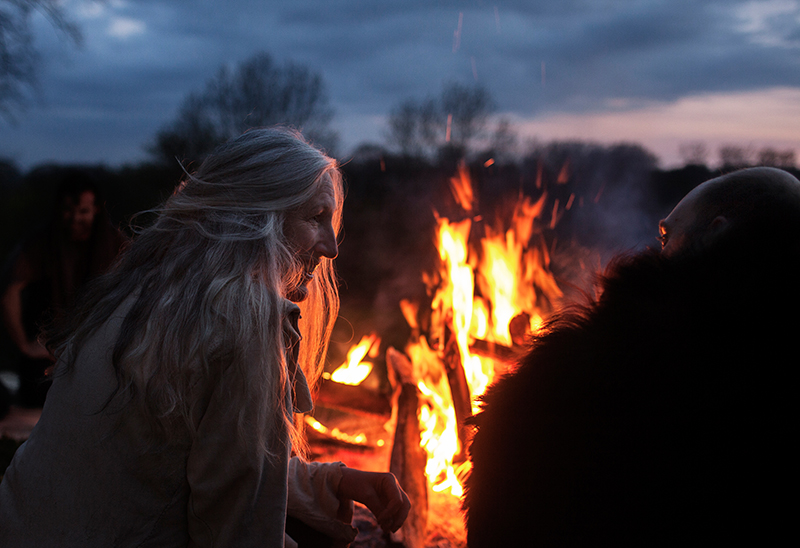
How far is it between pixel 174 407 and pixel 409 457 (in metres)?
2.51

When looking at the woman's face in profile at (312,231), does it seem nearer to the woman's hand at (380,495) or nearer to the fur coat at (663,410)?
the woman's hand at (380,495)

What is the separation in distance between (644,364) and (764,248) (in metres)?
0.39

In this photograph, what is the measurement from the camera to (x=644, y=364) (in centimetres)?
122

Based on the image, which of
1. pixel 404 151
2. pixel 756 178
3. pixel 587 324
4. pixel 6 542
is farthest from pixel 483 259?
pixel 404 151

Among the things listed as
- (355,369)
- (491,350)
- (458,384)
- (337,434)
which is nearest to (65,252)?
(355,369)

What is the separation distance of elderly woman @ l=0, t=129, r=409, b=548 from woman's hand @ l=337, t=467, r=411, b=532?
1.67ft

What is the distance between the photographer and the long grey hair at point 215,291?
1337 mm

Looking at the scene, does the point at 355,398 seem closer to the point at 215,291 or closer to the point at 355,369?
the point at 355,369

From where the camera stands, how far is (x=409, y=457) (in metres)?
3.57

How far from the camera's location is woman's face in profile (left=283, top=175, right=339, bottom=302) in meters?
1.73

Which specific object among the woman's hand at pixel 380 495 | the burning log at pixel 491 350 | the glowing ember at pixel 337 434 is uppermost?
the woman's hand at pixel 380 495

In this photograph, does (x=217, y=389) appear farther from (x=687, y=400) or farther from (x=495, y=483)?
(x=687, y=400)

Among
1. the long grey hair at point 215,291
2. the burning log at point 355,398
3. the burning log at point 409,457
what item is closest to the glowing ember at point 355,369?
the burning log at point 355,398

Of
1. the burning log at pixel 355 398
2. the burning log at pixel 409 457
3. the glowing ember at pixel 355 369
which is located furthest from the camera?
the glowing ember at pixel 355 369
